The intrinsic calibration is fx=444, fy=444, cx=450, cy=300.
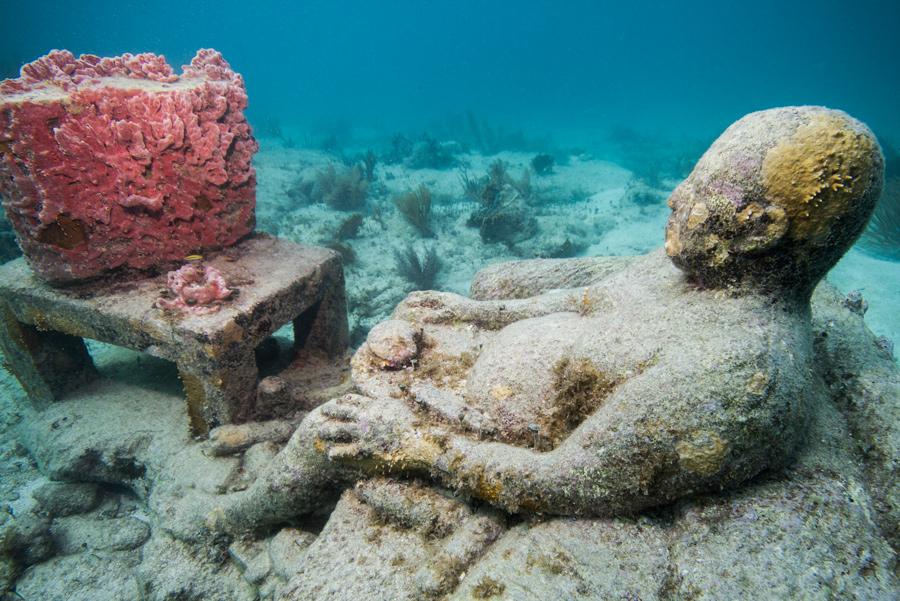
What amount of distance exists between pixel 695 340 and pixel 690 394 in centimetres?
24

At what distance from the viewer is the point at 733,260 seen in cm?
172

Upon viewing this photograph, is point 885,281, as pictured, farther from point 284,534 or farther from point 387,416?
point 284,534

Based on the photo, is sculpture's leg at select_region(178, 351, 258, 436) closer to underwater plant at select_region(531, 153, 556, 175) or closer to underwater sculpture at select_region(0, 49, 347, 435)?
underwater sculpture at select_region(0, 49, 347, 435)

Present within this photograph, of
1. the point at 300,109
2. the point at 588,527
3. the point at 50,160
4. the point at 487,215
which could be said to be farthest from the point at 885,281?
the point at 300,109

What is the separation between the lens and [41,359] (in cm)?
404

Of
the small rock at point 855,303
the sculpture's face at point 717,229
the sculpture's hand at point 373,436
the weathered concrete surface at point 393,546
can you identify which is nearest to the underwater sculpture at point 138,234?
the sculpture's hand at point 373,436

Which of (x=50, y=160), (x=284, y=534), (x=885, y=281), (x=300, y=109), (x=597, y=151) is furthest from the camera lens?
(x=300, y=109)

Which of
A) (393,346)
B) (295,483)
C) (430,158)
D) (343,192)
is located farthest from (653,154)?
(295,483)

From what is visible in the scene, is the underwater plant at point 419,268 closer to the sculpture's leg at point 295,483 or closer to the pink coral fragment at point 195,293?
the pink coral fragment at point 195,293

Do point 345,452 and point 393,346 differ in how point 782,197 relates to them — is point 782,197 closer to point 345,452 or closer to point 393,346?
point 393,346

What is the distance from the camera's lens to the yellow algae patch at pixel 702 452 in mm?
1524

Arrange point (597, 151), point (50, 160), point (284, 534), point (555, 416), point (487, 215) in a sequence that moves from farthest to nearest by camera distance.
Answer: point (597, 151)
point (487, 215)
point (50, 160)
point (284, 534)
point (555, 416)

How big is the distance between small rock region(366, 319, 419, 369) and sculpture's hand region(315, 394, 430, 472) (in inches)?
12.3

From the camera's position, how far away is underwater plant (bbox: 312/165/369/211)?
11.8 m
